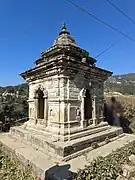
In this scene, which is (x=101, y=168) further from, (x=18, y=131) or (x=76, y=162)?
(x=18, y=131)

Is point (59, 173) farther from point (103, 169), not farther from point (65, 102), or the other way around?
point (65, 102)

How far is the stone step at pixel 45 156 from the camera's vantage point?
16.8 ft

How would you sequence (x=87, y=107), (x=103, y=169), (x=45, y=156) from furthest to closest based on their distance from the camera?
(x=87, y=107), (x=45, y=156), (x=103, y=169)

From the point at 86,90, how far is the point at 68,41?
9.13 feet

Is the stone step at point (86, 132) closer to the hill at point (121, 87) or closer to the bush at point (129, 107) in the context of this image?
the bush at point (129, 107)

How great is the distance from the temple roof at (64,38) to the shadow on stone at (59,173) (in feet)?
19.3

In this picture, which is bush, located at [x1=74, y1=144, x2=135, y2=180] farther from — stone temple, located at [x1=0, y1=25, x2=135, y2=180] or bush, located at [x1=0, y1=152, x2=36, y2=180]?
bush, located at [x1=0, y1=152, x2=36, y2=180]

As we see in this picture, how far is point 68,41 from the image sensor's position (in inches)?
341

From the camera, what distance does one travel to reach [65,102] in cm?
704

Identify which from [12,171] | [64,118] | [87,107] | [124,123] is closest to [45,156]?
[12,171]

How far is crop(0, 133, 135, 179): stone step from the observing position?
16.8 ft

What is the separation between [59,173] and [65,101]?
295 centimetres

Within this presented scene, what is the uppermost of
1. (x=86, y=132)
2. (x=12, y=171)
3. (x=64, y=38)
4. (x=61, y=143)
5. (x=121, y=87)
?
(x=121, y=87)

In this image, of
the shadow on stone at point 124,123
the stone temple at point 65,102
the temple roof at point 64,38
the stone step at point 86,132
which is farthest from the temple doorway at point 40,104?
the shadow on stone at point 124,123
